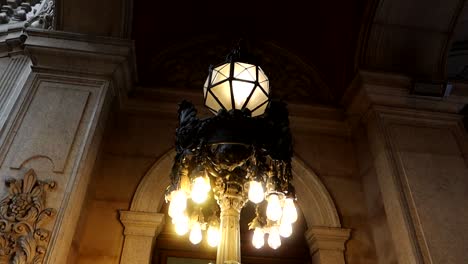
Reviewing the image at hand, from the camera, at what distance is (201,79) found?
17.9 feet

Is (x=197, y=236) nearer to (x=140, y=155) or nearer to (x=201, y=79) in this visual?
(x=140, y=155)

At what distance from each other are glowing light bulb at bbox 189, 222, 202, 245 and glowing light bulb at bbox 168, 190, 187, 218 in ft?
1.47

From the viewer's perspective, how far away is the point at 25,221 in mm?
3051

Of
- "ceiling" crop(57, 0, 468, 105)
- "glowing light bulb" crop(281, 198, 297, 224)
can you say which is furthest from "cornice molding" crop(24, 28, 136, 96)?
"glowing light bulb" crop(281, 198, 297, 224)

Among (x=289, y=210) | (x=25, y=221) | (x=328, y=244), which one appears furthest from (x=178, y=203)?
(x=328, y=244)

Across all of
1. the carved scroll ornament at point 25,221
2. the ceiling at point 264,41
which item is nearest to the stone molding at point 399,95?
the ceiling at point 264,41

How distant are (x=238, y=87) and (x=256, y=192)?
2.41ft

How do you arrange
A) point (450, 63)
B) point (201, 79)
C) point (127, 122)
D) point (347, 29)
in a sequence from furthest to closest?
point (450, 63), point (201, 79), point (347, 29), point (127, 122)

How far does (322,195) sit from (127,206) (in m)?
2.30

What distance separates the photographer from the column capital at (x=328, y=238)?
4023 mm

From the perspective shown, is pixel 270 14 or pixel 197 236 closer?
pixel 197 236

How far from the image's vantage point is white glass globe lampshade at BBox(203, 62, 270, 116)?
2.53 meters

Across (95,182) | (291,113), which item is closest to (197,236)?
(95,182)

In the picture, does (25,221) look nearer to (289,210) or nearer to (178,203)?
(178,203)
